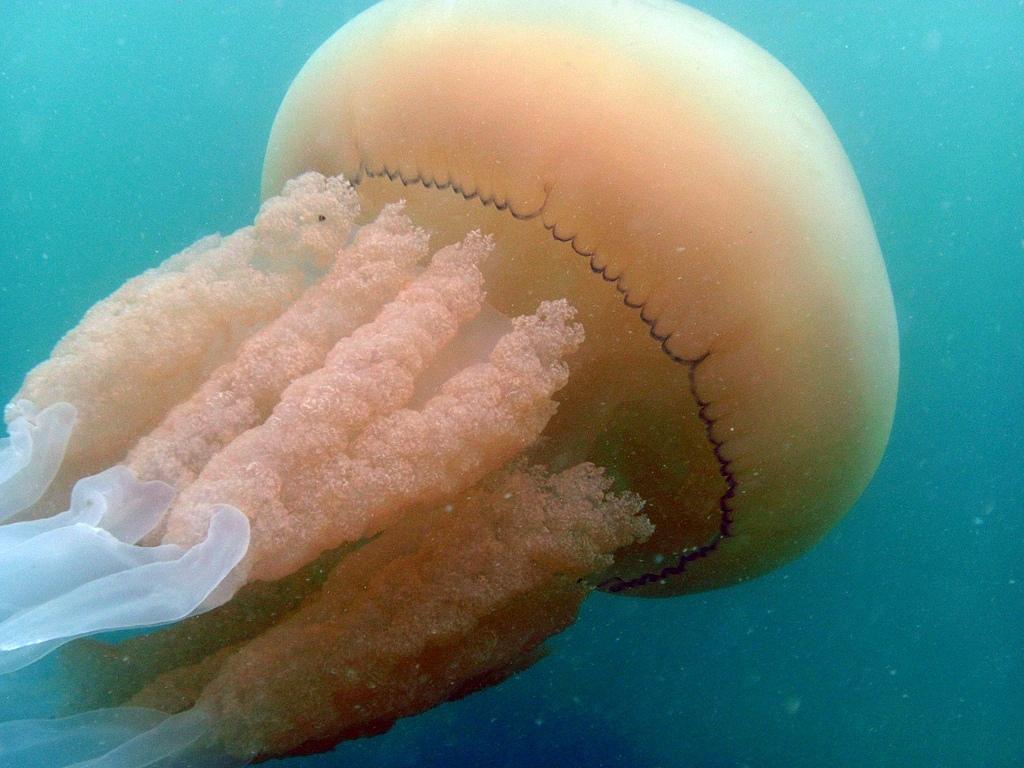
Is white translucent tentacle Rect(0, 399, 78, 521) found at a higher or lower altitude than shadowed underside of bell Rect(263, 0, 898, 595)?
lower

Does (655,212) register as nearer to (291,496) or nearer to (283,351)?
(283,351)

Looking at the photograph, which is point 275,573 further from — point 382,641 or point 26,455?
point 26,455

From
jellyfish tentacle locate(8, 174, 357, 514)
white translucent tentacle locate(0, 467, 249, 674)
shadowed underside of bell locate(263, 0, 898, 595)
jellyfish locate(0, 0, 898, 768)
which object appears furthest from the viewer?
jellyfish tentacle locate(8, 174, 357, 514)

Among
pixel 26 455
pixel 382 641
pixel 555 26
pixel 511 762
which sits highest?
pixel 555 26

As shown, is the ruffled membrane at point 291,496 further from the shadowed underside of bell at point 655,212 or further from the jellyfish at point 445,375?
the shadowed underside of bell at point 655,212

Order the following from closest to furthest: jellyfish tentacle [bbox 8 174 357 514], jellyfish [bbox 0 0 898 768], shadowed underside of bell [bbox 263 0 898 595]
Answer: jellyfish [bbox 0 0 898 768]
shadowed underside of bell [bbox 263 0 898 595]
jellyfish tentacle [bbox 8 174 357 514]

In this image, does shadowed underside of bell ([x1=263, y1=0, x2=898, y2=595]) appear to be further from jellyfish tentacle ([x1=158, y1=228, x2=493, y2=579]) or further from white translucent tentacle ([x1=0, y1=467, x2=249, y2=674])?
white translucent tentacle ([x1=0, y1=467, x2=249, y2=674])

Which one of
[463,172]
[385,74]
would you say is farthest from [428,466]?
[385,74]

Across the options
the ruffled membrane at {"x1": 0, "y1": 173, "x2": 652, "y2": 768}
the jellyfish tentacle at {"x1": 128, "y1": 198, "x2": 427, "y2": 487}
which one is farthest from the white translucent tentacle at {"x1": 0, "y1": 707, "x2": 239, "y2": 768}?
the jellyfish tentacle at {"x1": 128, "y1": 198, "x2": 427, "y2": 487}
